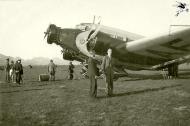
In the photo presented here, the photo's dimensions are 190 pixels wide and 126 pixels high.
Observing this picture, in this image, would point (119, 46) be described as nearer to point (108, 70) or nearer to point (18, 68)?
point (108, 70)

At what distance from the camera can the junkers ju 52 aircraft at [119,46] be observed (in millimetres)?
14532

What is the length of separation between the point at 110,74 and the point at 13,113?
374 cm

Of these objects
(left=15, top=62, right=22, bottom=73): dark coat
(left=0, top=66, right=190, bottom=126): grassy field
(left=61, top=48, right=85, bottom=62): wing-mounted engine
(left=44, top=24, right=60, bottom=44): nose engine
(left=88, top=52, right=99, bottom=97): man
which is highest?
(left=44, top=24, right=60, bottom=44): nose engine

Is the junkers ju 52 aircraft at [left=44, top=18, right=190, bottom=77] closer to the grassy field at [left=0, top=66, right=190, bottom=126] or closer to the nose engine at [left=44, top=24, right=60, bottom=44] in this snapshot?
the nose engine at [left=44, top=24, right=60, bottom=44]

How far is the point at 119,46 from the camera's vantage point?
15.2 m

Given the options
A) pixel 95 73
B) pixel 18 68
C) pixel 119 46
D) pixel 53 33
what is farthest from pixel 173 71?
pixel 18 68

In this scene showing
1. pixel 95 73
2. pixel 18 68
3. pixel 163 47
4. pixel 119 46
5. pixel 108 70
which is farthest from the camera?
pixel 18 68

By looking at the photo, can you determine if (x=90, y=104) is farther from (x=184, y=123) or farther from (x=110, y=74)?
(x=184, y=123)

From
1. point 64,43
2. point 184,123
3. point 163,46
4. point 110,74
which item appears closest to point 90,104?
point 110,74

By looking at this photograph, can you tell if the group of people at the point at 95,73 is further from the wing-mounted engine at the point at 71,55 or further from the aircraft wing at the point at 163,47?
the wing-mounted engine at the point at 71,55

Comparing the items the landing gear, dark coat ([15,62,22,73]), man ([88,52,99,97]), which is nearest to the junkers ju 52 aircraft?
the landing gear

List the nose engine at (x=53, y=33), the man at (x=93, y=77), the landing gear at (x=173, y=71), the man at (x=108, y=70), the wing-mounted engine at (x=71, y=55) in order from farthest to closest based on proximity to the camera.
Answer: the wing-mounted engine at (x=71, y=55), the nose engine at (x=53, y=33), the landing gear at (x=173, y=71), the man at (x=108, y=70), the man at (x=93, y=77)

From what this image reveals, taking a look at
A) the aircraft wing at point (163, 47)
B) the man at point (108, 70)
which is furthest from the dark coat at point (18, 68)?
the man at point (108, 70)

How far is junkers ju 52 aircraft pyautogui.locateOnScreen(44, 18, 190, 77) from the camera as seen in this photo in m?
14.5
